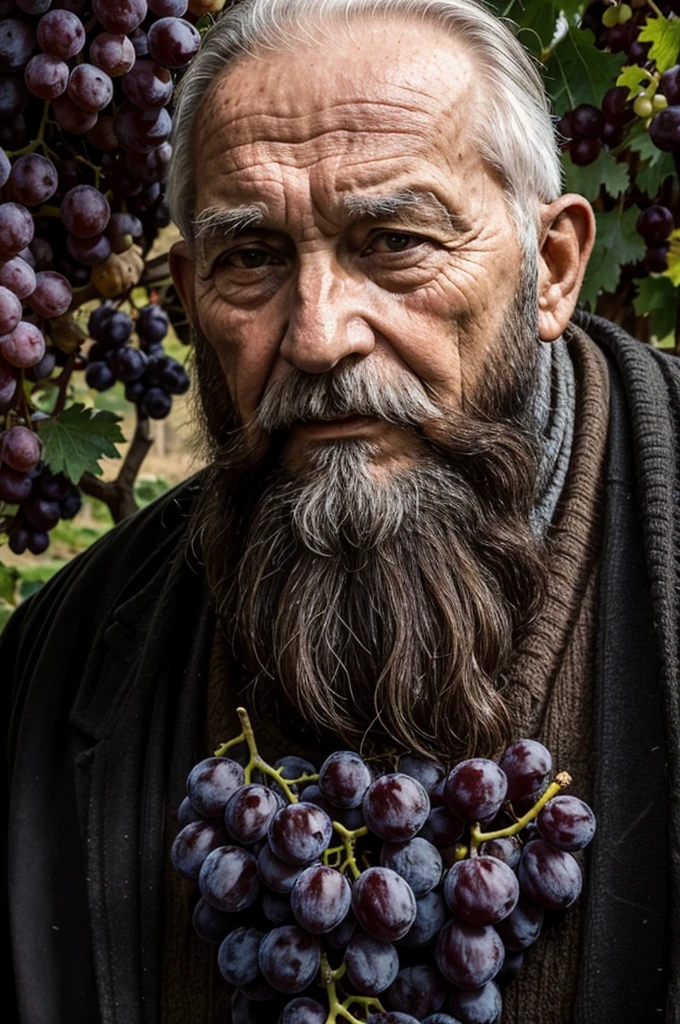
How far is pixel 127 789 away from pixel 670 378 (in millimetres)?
1238

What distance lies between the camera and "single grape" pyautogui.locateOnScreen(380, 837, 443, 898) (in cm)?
157

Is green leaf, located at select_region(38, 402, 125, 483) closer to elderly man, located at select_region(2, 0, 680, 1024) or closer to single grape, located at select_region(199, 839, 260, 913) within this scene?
elderly man, located at select_region(2, 0, 680, 1024)

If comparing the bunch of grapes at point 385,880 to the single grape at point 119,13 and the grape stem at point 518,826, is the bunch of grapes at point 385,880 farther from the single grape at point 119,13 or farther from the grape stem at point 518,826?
the single grape at point 119,13

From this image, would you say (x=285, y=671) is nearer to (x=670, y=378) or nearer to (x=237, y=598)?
(x=237, y=598)

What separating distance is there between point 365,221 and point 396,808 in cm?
91

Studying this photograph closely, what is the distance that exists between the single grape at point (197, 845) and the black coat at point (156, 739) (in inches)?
13.7

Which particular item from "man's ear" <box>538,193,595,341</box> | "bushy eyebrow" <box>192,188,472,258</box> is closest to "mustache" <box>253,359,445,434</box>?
"bushy eyebrow" <box>192,188,472,258</box>

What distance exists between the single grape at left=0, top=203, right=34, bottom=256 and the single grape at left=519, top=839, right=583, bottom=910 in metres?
1.18

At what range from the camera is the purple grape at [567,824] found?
157cm

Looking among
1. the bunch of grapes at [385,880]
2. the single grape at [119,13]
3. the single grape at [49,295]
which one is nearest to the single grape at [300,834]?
the bunch of grapes at [385,880]

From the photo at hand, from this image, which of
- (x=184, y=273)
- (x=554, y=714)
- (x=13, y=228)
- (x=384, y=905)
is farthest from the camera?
(x=184, y=273)

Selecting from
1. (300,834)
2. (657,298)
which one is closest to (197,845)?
(300,834)

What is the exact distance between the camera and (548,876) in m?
1.57

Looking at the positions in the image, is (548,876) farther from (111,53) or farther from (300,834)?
(111,53)
